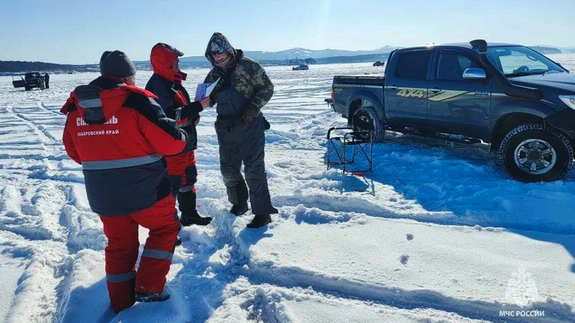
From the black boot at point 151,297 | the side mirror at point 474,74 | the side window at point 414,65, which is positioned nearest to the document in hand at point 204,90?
the black boot at point 151,297

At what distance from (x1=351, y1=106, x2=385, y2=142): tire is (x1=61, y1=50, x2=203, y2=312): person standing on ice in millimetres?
5291

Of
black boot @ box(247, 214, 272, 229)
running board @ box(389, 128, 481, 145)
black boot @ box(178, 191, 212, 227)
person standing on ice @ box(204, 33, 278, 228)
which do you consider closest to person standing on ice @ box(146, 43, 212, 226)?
black boot @ box(178, 191, 212, 227)

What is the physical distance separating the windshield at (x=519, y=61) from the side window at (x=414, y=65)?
991mm

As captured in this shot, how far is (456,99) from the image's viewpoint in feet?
19.4

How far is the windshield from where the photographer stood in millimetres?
5578

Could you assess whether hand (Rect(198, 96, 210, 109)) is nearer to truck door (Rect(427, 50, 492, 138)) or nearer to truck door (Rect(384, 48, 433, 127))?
truck door (Rect(427, 50, 492, 138))

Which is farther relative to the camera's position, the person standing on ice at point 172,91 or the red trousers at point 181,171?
the red trousers at point 181,171

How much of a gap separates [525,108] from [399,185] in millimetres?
1844

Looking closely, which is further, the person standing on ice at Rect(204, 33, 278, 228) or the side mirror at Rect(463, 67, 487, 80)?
the side mirror at Rect(463, 67, 487, 80)

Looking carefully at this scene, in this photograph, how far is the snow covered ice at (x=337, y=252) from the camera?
2.78 meters

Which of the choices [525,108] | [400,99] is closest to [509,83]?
[525,108]

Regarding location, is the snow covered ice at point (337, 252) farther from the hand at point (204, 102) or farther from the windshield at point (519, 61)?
the windshield at point (519, 61)

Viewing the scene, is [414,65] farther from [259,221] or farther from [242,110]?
[259,221]

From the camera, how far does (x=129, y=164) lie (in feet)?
8.38
